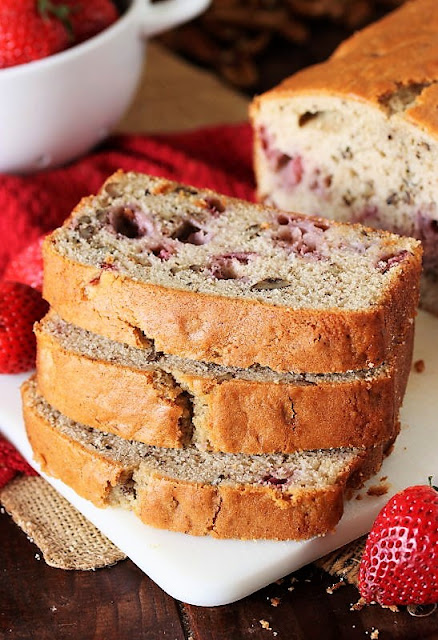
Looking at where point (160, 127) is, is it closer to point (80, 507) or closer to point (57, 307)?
point (57, 307)

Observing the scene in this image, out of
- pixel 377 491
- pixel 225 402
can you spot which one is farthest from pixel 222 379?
pixel 377 491

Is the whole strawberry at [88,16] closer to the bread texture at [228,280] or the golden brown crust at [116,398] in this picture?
the bread texture at [228,280]

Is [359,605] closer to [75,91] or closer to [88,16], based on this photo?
[75,91]

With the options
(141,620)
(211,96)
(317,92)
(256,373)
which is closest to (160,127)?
(211,96)

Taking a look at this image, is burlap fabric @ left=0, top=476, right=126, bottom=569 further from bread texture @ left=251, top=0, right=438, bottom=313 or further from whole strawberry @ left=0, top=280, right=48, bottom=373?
bread texture @ left=251, top=0, right=438, bottom=313

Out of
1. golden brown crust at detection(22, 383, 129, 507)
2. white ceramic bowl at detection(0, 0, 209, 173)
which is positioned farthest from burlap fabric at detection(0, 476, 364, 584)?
white ceramic bowl at detection(0, 0, 209, 173)

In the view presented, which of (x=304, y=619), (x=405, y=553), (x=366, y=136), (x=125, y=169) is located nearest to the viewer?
(x=405, y=553)
